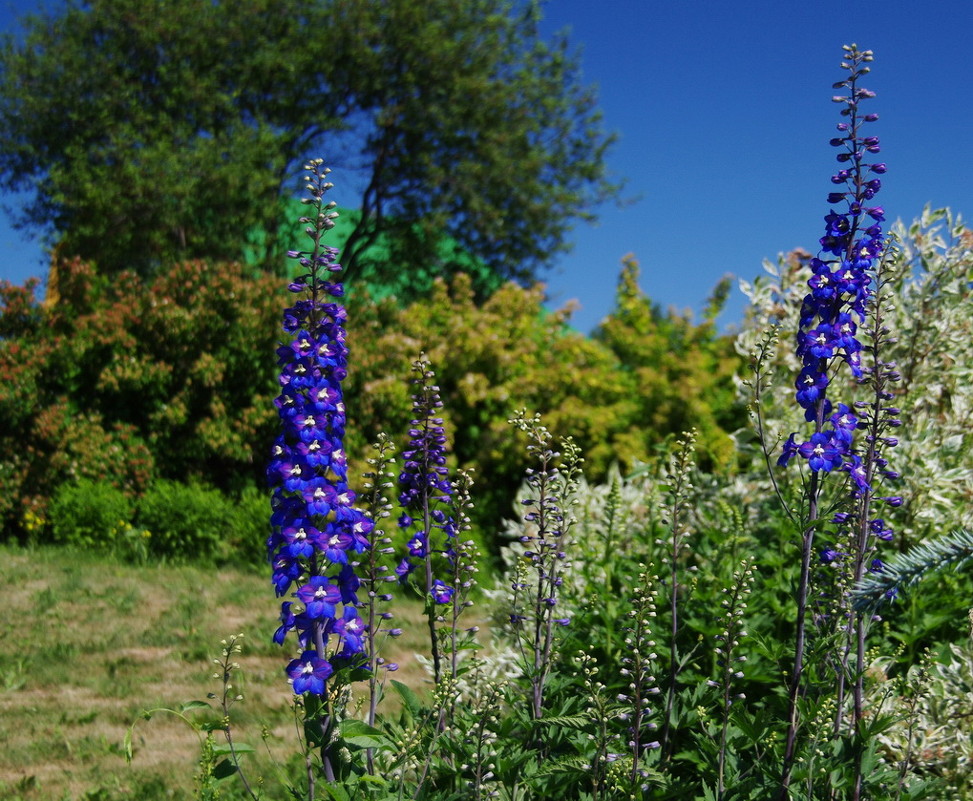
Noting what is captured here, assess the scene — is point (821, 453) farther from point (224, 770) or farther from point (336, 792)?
point (224, 770)

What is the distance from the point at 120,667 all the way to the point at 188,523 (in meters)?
3.12

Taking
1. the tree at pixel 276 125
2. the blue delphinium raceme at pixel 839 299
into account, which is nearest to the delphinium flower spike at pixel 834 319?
the blue delphinium raceme at pixel 839 299

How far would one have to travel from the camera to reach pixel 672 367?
35.9ft

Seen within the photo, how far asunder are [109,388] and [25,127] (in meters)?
7.97

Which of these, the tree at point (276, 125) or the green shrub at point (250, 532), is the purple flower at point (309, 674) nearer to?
the green shrub at point (250, 532)

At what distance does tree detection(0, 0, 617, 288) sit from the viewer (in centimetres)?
1479

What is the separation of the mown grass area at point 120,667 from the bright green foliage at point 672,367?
3926 millimetres

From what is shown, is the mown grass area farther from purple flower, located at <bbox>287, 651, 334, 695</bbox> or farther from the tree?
the tree

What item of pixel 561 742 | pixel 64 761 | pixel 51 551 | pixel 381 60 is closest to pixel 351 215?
pixel 381 60

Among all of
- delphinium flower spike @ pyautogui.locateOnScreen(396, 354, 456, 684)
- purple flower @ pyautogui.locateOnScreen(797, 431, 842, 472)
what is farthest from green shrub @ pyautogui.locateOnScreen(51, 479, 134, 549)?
purple flower @ pyautogui.locateOnScreen(797, 431, 842, 472)

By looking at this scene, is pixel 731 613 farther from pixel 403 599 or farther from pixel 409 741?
pixel 403 599

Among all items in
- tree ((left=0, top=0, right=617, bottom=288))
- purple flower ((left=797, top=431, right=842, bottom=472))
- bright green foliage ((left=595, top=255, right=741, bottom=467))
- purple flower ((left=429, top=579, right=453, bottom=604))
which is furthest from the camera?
tree ((left=0, top=0, right=617, bottom=288))

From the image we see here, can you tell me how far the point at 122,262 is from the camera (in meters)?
15.6

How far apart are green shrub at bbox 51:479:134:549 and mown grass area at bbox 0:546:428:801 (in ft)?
0.81
